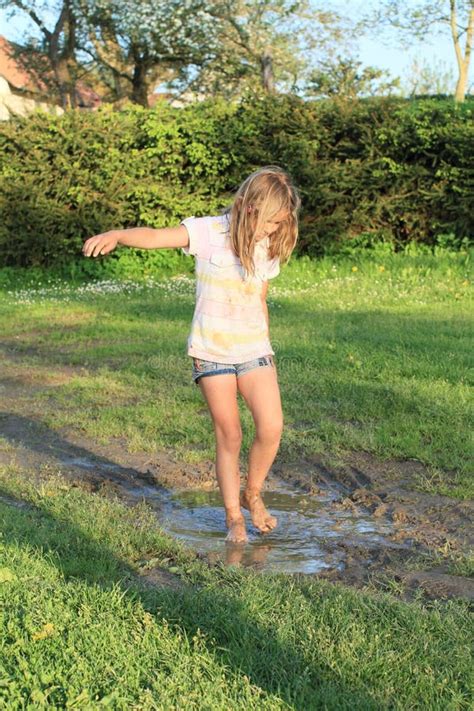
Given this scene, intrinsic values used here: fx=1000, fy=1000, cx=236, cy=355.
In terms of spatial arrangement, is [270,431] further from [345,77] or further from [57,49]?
[57,49]

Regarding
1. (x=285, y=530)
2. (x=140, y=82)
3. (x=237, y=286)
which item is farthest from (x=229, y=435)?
(x=140, y=82)

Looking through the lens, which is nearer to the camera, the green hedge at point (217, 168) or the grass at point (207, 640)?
the grass at point (207, 640)

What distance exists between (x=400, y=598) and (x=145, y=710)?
137 centimetres

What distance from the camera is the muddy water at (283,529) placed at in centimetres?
457

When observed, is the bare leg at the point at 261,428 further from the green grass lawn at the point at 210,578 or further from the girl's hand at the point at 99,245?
the girl's hand at the point at 99,245

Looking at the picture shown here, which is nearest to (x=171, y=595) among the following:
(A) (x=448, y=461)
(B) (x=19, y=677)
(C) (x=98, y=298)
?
(B) (x=19, y=677)

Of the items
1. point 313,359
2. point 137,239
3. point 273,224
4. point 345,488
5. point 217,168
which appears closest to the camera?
point 137,239

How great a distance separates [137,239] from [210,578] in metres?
1.53

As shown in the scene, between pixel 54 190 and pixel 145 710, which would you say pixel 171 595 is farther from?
pixel 54 190

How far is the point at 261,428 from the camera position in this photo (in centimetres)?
486

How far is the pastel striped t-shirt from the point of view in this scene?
4.66m

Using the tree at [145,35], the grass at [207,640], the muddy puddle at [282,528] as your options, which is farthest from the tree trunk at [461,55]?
the grass at [207,640]

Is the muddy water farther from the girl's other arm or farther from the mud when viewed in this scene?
the girl's other arm

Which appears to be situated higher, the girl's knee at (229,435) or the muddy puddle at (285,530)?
the girl's knee at (229,435)
